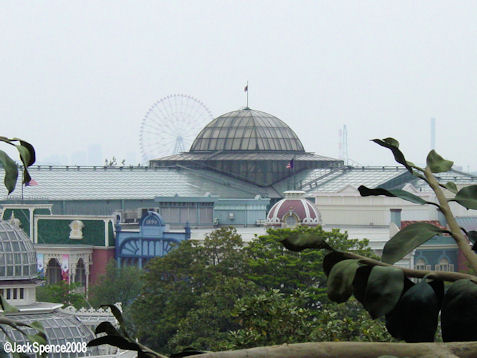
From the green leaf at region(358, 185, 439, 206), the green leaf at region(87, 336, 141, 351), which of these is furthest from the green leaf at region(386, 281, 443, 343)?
the green leaf at region(87, 336, 141, 351)

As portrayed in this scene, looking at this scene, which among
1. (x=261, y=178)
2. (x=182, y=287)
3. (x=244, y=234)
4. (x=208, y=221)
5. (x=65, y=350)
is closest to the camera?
(x=65, y=350)

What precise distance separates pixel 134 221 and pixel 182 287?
48546 millimetres

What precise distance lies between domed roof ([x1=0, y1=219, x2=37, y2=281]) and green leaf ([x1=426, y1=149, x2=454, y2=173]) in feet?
137

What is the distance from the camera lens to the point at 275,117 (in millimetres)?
139375

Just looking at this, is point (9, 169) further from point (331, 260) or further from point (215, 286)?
point (215, 286)

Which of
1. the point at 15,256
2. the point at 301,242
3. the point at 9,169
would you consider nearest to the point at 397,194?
the point at 301,242

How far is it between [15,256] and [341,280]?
43770mm

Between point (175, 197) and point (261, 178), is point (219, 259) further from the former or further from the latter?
point (261, 178)

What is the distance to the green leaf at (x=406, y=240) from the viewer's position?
5.89 meters

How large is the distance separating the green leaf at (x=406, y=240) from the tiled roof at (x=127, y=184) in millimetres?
107180

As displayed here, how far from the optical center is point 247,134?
134500 millimetres

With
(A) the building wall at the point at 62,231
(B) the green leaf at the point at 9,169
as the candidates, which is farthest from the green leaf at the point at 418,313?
(A) the building wall at the point at 62,231

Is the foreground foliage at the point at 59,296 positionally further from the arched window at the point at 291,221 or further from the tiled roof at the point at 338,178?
the tiled roof at the point at 338,178

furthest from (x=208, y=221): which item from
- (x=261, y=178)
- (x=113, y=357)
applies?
(x=113, y=357)
